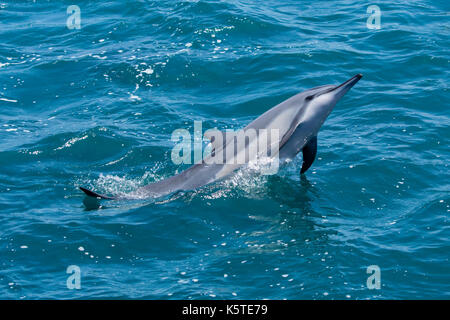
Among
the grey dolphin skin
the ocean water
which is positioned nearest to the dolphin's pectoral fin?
the grey dolphin skin

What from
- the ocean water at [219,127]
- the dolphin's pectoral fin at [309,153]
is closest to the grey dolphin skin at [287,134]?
the dolphin's pectoral fin at [309,153]

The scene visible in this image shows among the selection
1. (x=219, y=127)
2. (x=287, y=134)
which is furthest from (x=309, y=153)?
(x=219, y=127)

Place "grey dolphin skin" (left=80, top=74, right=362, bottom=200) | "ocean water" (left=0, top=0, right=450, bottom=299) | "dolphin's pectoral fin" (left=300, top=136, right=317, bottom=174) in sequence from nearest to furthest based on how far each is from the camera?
"ocean water" (left=0, top=0, right=450, bottom=299)
"grey dolphin skin" (left=80, top=74, right=362, bottom=200)
"dolphin's pectoral fin" (left=300, top=136, right=317, bottom=174)

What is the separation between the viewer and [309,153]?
47.2ft

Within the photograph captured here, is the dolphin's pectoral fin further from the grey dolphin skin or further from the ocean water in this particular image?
the ocean water

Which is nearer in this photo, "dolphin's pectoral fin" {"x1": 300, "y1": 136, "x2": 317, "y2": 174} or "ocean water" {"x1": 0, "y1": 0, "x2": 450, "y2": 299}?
"ocean water" {"x1": 0, "y1": 0, "x2": 450, "y2": 299}

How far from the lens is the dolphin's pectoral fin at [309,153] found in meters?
14.4

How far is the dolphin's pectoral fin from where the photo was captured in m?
14.4

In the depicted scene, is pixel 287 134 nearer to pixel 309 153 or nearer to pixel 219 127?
pixel 309 153

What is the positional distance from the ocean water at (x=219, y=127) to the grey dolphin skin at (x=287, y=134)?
0.79 ft

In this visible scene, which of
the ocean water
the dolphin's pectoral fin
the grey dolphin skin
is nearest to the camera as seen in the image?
the ocean water

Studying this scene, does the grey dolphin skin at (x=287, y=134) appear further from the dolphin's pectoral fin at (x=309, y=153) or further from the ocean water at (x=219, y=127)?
the ocean water at (x=219, y=127)

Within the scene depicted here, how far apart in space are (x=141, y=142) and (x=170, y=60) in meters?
4.52
